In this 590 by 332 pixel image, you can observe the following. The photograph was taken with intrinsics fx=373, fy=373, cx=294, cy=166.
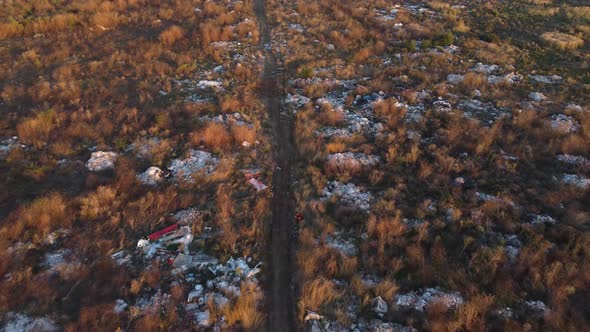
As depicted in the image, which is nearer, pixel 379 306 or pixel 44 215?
pixel 379 306

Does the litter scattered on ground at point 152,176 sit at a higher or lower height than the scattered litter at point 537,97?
lower

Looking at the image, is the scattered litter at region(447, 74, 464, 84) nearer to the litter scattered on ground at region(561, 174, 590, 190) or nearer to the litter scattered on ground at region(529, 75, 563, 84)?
the litter scattered on ground at region(529, 75, 563, 84)

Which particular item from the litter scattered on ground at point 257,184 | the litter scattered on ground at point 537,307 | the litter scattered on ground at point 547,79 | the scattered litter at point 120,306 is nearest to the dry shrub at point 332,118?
the litter scattered on ground at point 257,184

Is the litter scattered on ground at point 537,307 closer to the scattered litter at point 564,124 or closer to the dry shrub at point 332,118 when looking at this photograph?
the scattered litter at point 564,124

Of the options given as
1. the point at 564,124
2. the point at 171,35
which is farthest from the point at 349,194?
the point at 171,35

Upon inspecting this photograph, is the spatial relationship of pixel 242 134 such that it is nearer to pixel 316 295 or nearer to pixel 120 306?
pixel 316 295

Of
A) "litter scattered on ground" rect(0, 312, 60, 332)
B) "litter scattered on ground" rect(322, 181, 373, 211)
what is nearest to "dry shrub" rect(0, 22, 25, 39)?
"litter scattered on ground" rect(0, 312, 60, 332)

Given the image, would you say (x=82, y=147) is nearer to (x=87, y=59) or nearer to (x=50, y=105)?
(x=50, y=105)
